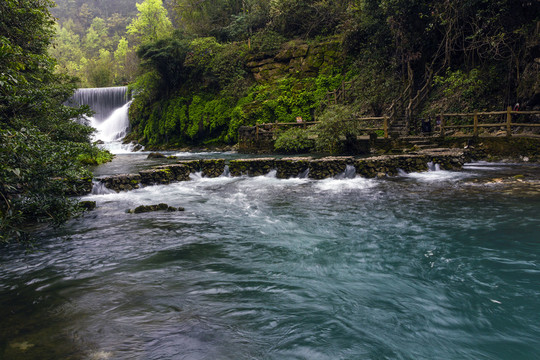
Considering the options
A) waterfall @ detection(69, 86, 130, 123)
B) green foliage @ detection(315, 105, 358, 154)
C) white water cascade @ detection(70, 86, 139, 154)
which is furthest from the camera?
waterfall @ detection(69, 86, 130, 123)

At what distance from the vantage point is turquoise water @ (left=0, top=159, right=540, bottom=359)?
2.97m

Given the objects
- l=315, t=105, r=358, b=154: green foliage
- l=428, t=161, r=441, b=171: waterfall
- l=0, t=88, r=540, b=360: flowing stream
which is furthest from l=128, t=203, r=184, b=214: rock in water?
l=315, t=105, r=358, b=154: green foliage

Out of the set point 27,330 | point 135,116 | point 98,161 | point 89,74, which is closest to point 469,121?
point 27,330

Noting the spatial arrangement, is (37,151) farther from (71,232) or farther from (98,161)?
(98,161)

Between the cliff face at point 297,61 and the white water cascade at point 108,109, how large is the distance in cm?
1619

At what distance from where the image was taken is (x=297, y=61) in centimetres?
2617

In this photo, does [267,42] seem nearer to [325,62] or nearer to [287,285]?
[325,62]

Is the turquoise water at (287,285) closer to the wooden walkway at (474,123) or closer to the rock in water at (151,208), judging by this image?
the rock in water at (151,208)

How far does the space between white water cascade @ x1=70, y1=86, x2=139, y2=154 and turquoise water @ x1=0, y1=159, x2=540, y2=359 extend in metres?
29.6

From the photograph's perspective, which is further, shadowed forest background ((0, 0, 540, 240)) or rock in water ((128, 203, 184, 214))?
rock in water ((128, 203, 184, 214))

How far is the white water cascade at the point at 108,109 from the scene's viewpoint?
33.8 metres

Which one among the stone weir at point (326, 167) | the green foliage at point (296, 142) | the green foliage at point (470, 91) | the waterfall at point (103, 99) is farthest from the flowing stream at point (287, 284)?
the waterfall at point (103, 99)

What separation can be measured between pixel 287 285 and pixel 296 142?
14966 millimetres

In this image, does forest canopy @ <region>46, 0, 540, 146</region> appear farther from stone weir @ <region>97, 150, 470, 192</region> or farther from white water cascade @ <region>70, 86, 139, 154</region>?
stone weir @ <region>97, 150, 470, 192</region>
